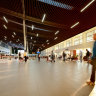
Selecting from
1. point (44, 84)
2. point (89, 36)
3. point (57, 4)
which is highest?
point (57, 4)

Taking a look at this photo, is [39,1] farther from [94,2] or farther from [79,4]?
[94,2]

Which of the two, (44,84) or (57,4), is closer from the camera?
(44,84)

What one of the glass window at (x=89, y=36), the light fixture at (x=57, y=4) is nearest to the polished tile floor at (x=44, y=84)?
the light fixture at (x=57, y=4)

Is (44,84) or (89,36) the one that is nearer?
(44,84)

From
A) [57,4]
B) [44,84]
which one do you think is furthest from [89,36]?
[44,84]

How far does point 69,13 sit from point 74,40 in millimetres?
14886

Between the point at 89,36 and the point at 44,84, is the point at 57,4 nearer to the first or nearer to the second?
the point at 44,84

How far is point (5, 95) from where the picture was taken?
5.50ft

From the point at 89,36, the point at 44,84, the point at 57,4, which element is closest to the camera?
the point at 44,84

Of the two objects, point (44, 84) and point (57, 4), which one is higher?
point (57, 4)

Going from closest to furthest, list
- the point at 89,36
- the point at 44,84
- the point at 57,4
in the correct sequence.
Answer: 1. the point at 44,84
2. the point at 57,4
3. the point at 89,36

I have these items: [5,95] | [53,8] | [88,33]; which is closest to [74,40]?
[88,33]

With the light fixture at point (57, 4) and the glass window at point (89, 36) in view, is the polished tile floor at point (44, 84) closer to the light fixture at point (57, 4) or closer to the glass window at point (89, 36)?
the light fixture at point (57, 4)

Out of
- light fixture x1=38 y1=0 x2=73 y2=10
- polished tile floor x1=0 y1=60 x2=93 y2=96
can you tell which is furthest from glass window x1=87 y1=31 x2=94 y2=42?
polished tile floor x1=0 y1=60 x2=93 y2=96
